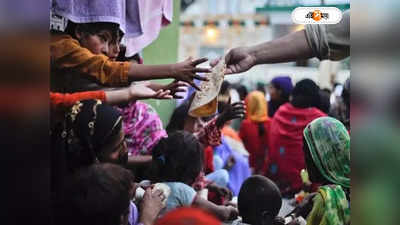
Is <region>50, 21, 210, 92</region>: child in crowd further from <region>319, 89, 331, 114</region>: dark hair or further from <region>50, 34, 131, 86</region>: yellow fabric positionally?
<region>319, 89, 331, 114</region>: dark hair

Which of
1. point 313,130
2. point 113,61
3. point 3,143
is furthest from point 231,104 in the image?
point 3,143

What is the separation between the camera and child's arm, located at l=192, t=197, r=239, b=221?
2.59 metres

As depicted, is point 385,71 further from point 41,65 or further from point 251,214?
point 41,65

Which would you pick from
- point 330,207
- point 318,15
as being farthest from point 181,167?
point 318,15

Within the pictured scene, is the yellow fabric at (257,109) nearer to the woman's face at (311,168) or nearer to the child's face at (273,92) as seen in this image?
the child's face at (273,92)

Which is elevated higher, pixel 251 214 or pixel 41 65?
pixel 41 65

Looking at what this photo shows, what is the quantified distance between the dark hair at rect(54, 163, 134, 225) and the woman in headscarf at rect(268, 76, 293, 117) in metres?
1.64

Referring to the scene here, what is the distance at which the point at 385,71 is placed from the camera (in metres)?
2.28

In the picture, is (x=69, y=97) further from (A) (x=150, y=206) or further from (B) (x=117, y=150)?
(A) (x=150, y=206)

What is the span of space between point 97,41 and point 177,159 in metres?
0.60

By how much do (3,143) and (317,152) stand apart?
130cm

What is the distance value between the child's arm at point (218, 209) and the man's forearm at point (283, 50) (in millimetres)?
672

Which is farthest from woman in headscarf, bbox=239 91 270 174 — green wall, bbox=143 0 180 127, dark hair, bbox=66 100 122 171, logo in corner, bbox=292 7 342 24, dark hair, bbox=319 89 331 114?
dark hair, bbox=66 100 122 171

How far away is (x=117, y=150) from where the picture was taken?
2453mm
